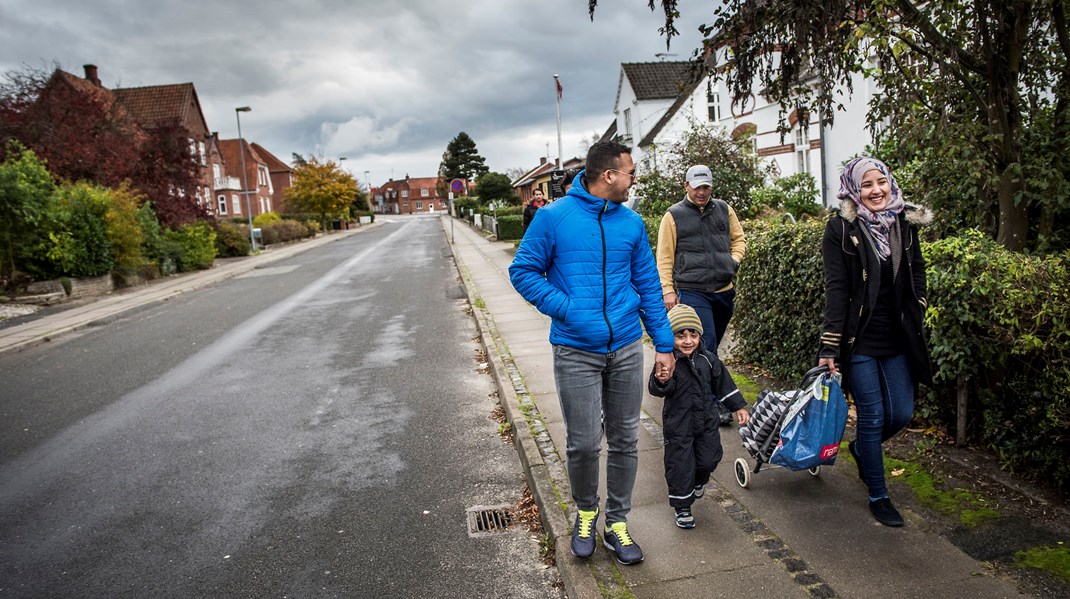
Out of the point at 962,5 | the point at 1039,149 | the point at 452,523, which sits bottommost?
the point at 452,523

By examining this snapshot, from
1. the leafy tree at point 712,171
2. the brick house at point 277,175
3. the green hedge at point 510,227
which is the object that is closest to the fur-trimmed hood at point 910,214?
the leafy tree at point 712,171

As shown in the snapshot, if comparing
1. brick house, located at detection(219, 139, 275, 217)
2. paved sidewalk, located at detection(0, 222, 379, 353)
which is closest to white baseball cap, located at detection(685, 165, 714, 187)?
paved sidewalk, located at detection(0, 222, 379, 353)

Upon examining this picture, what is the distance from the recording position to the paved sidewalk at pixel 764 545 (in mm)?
2984

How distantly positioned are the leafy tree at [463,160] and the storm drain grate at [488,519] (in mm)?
103872

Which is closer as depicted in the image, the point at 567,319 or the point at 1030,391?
the point at 567,319

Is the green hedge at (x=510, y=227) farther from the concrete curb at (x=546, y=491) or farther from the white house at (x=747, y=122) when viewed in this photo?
the concrete curb at (x=546, y=491)

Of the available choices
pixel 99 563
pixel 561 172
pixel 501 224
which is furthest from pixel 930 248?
pixel 501 224

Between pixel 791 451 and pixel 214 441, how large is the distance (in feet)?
15.9

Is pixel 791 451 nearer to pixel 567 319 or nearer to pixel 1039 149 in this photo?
pixel 567 319

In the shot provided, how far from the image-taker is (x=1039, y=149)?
4.49 metres

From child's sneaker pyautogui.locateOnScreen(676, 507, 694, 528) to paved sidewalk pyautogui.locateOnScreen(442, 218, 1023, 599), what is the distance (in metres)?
0.04

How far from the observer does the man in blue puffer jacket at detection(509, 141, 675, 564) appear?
10.2 ft

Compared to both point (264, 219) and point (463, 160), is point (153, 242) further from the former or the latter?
point (463, 160)

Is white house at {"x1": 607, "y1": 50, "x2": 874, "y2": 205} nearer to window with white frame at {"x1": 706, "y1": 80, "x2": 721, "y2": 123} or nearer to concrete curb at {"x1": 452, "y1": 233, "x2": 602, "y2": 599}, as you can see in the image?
window with white frame at {"x1": 706, "y1": 80, "x2": 721, "y2": 123}
